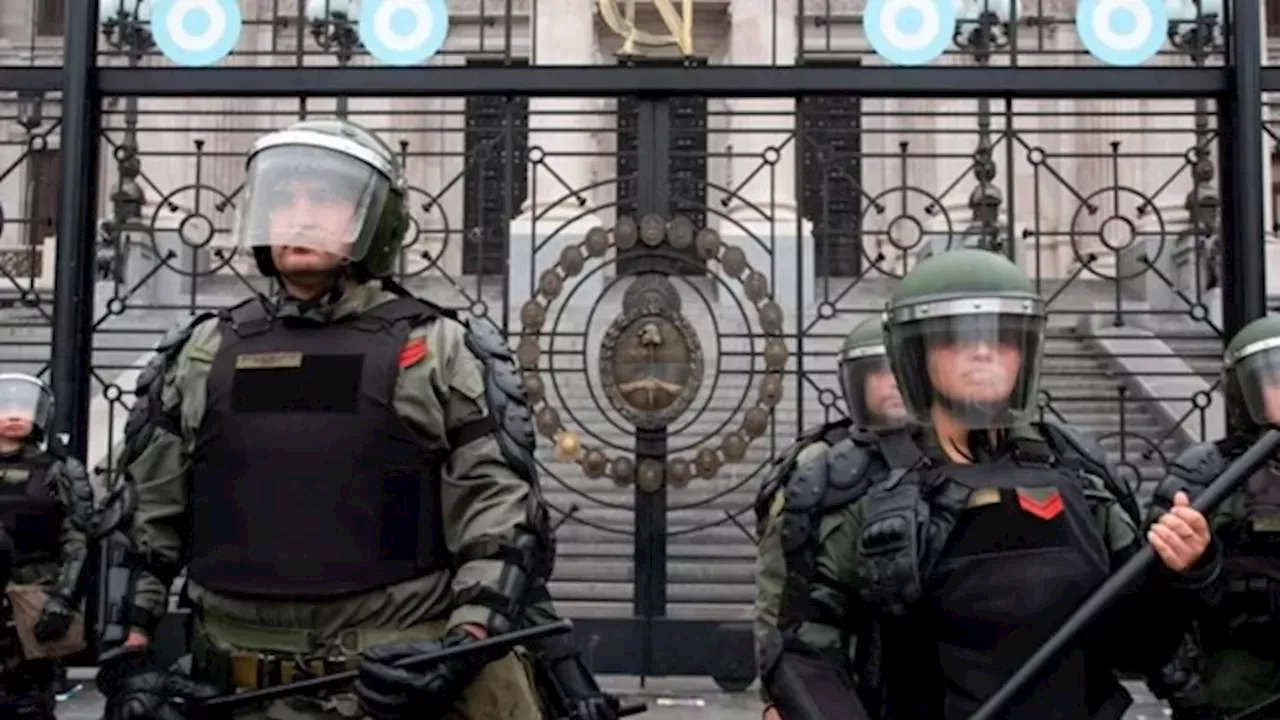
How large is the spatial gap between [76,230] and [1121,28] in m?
4.51

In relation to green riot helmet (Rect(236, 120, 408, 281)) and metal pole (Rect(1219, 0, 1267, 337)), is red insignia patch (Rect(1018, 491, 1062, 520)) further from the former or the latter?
metal pole (Rect(1219, 0, 1267, 337))

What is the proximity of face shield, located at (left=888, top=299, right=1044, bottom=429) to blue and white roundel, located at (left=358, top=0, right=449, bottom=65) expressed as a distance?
3.89m

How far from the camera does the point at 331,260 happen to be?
2.92 meters

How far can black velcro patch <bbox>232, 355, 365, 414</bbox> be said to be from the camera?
9.15 ft

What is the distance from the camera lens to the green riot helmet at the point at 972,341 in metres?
2.46

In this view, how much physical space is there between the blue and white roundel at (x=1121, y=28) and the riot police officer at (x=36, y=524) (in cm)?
474

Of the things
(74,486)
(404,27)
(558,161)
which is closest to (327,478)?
(74,486)

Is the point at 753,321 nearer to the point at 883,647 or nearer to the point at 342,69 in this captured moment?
the point at 342,69

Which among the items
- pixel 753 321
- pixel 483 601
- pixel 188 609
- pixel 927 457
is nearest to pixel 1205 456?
pixel 927 457

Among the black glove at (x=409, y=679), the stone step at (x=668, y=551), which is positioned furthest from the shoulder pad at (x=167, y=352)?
the stone step at (x=668, y=551)

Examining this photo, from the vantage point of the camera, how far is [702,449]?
6.66m

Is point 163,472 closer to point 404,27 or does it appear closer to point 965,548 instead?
point 965,548

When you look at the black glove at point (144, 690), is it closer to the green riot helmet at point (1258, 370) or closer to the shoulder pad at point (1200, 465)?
the shoulder pad at point (1200, 465)

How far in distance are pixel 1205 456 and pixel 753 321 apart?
5.66 metres
